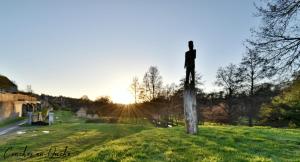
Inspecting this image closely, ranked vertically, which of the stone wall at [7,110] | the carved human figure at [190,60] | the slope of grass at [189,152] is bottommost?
the slope of grass at [189,152]

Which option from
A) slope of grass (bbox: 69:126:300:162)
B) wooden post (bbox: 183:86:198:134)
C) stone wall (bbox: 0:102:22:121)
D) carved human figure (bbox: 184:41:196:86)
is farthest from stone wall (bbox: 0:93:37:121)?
slope of grass (bbox: 69:126:300:162)

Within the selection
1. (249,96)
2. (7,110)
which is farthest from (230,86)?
(7,110)

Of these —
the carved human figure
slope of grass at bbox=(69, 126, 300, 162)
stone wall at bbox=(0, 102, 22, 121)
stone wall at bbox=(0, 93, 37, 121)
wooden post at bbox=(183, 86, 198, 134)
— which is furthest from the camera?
stone wall at bbox=(0, 93, 37, 121)

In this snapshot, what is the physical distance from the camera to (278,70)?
13.6m

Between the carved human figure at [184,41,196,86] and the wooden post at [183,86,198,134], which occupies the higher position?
the carved human figure at [184,41,196,86]

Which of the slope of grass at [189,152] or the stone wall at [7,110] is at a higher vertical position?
the stone wall at [7,110]

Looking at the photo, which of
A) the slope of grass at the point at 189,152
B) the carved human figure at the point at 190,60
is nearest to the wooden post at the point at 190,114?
the carved human figure at the point at 190,60

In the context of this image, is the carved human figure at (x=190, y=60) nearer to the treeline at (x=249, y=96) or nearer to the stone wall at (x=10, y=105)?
the treeline at (x=249, y=96)

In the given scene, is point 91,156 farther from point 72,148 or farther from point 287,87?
point 287,87

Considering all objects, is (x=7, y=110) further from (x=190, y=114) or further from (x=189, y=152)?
(x=189, y=152)

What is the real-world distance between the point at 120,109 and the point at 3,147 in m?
48.5

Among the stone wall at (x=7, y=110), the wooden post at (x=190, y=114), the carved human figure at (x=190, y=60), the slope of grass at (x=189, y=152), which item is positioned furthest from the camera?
the stone wall at (x=7, y=110)

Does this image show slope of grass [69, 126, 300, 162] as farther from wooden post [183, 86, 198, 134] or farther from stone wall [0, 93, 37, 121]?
stone wall [0, 93, 37, 121]

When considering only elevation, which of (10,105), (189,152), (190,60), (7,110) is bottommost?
(189,152)
